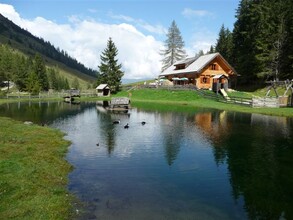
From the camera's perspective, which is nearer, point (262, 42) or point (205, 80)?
point (262, 42)

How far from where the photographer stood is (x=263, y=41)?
246ft

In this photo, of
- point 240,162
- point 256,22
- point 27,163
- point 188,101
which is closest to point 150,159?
point 240,162

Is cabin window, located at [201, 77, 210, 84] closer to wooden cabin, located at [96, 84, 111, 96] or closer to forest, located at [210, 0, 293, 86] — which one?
forest, located at [210, 0, 293, 86]

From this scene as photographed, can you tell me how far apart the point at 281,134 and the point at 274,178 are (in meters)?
16.1

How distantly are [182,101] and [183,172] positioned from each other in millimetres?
57258

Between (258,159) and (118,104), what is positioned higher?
(118,104)

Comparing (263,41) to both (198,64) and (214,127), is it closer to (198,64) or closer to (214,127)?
(198,64)

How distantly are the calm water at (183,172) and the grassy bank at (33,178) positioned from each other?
98 centimetres

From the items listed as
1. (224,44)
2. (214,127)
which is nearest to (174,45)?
(224,44)

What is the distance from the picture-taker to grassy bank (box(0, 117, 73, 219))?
44.0ft

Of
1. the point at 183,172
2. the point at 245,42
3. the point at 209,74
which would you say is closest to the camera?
the point at 183,172

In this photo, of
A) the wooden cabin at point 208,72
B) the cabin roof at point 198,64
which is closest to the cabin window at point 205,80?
the wooden cabin at point 208,72

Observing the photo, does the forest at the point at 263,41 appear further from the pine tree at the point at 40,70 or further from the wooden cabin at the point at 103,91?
the pine tree at the point at 40,70

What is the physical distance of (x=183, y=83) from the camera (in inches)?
3723
